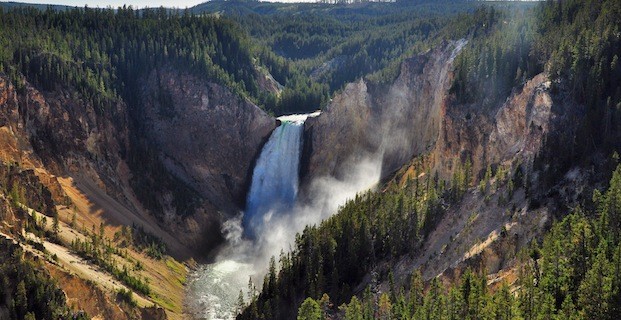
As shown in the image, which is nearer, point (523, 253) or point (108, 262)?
point (523, 253)

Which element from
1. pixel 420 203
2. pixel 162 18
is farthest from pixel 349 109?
pixel 162 18

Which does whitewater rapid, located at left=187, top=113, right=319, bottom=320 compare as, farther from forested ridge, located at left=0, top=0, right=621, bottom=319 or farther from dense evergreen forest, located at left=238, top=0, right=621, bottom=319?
dense evergreen forest, located at left=238, top=0, right=621, bottom=319

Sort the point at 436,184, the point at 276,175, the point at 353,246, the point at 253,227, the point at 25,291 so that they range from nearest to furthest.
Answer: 1. the point at 25,291
2. the point at 353,246
3. the point at 436,184
4. the point at 253,227
5. the point at 276,175

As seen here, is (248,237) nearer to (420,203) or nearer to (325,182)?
(325,182)

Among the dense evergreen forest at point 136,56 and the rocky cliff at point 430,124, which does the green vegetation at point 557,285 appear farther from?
the dense evergreen forest at point 136,56

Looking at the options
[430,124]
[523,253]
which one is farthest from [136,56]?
[523,253]

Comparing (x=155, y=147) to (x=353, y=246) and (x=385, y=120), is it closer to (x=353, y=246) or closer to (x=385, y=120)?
(x=385, y=120)

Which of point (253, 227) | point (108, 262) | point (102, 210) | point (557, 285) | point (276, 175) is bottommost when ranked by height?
point (253, 227)
